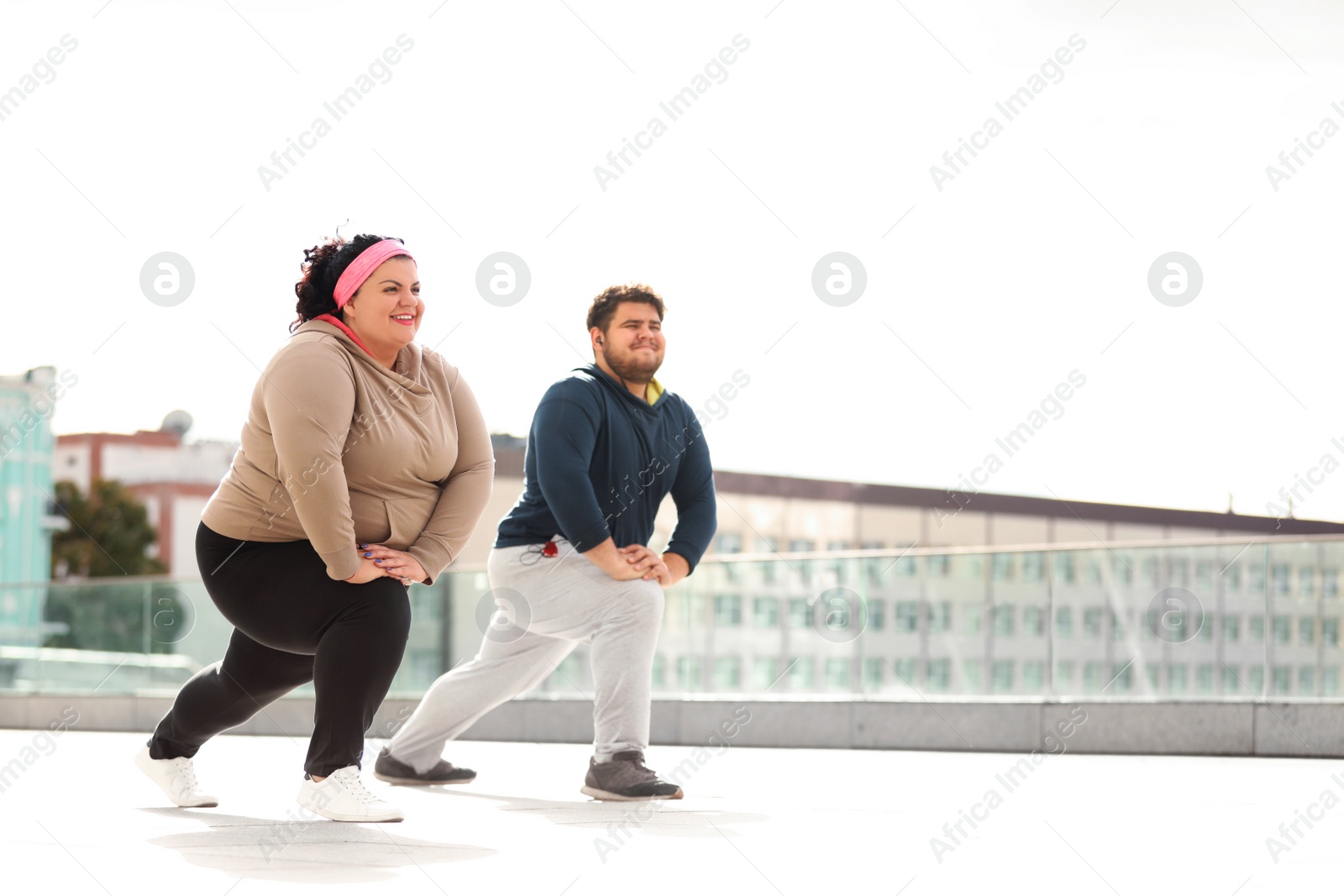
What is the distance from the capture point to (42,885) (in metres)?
2.77

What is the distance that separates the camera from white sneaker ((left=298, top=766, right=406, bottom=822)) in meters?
3.78

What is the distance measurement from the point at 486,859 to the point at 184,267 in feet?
15.6

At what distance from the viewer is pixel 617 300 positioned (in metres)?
4.95

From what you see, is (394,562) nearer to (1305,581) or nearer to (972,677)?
(1305,581)

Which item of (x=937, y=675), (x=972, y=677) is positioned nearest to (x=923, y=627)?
(x=937, y=675)

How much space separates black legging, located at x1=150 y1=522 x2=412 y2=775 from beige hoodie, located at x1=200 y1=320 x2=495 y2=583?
8 centimetres

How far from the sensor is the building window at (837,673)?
343 inches

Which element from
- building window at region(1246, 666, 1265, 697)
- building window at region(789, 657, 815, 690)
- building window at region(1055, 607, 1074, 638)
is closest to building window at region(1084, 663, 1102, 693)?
building window at region(1055, 607, 1074, 638)

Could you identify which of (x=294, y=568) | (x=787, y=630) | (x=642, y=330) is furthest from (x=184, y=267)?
(x=787, y=630)

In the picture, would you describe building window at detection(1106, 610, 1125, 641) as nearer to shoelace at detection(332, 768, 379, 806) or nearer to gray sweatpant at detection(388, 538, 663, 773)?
gray sweatpant at detection(388, 538, 663, 773)

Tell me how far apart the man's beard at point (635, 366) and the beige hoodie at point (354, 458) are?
2.09 feet

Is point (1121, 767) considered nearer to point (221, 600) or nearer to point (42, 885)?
point (221, 600)

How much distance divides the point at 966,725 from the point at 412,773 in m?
3.17

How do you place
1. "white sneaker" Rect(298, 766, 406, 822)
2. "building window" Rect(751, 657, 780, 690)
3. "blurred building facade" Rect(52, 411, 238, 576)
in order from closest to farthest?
"white sneaker" Rect(298, 766, 406, 822) → "building window" Rect(751, 657, 780, 690) → "blurred building facade" Rect(52, 411, 238, 576)
